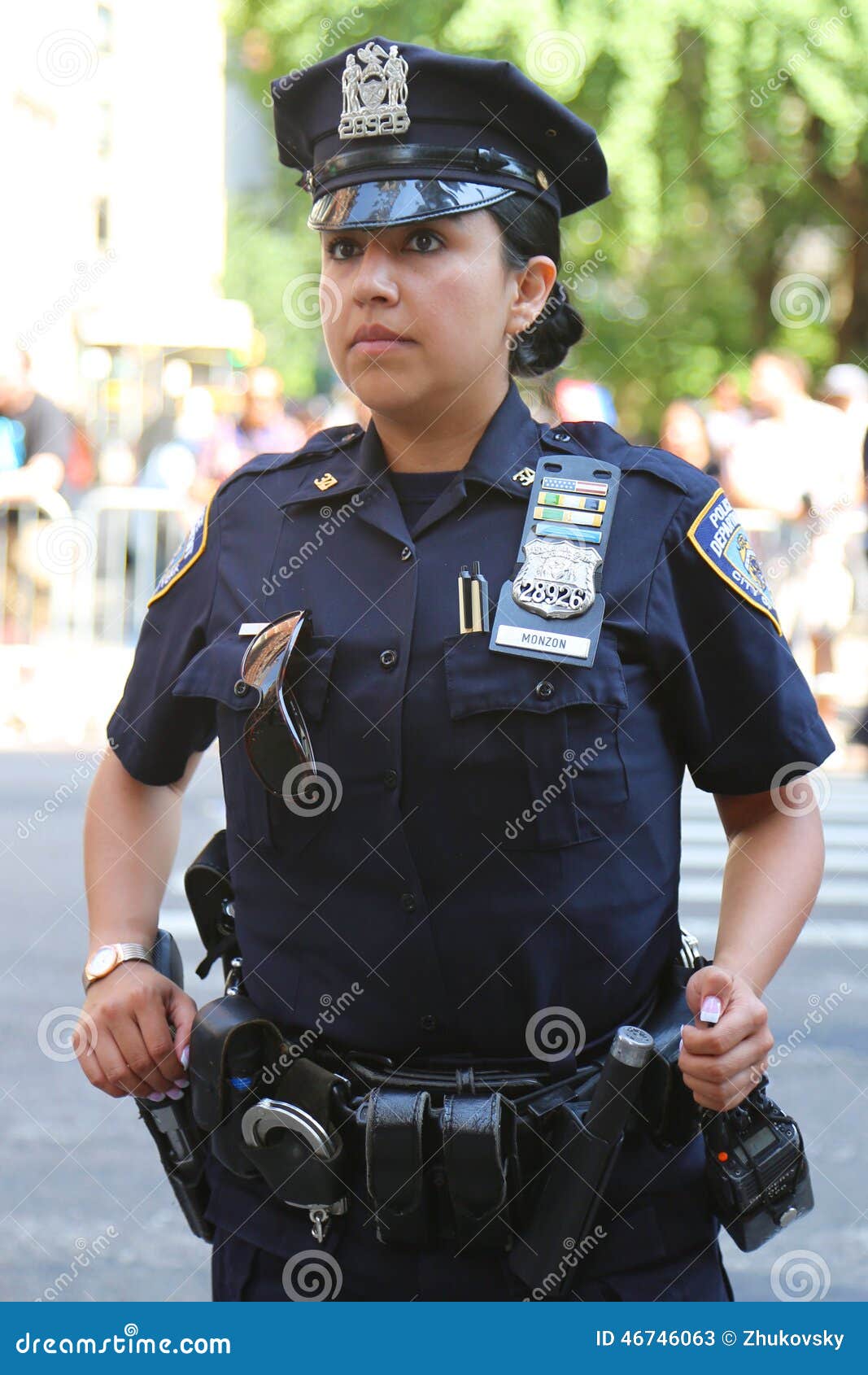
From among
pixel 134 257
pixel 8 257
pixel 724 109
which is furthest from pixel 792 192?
pixel 134 257

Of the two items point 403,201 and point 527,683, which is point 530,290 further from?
point 527,683

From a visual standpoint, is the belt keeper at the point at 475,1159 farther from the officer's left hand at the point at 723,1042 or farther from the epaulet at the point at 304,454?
the epaulet at the point at 304,454

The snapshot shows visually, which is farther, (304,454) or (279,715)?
(304,454)

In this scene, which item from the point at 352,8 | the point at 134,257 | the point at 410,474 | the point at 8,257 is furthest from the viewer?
the point at 134,257

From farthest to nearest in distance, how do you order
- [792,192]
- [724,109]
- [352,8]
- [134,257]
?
[134,257] < [792,192] < [352,8] < [724,109]

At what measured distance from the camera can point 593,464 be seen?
216 centimetres

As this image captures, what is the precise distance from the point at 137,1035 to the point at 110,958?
0.40 feet

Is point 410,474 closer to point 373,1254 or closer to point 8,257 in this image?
point 373,1254

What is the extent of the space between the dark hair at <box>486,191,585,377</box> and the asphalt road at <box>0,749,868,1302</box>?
6.47ft

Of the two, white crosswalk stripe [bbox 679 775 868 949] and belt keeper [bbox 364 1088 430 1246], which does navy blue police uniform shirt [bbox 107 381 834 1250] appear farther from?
white crosswalk stripe [bbox 679 775 868 949]

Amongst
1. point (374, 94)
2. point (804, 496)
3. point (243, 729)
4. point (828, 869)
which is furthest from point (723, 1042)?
point (804, 496)

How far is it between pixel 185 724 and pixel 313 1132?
1.91ft

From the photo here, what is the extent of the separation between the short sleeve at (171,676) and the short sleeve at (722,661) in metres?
0.60

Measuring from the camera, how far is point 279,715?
2.05m
